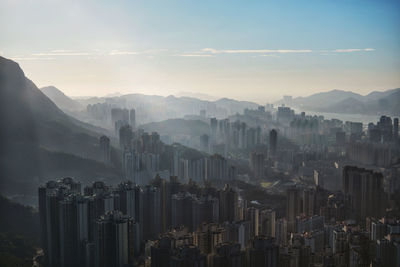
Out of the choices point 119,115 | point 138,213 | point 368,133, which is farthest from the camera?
point 119,115

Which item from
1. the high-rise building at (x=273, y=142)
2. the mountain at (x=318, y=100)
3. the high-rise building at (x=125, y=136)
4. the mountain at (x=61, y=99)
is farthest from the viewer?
the high-rise building at (x=273, y=142)

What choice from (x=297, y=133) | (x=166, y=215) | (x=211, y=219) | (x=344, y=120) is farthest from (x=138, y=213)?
(x=297, y=133)

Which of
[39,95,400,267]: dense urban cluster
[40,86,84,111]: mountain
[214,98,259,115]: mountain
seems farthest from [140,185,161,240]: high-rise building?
[214,98,259,115]: mountain

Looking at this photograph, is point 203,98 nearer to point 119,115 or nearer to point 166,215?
point 119,115

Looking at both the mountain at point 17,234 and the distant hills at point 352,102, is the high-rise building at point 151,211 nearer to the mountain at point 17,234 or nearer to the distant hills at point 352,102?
the mountain at point 17,234

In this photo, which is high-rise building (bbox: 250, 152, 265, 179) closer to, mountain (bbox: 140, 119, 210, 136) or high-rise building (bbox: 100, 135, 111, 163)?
high-rise building (bbox: 100, 135, 111, 163)

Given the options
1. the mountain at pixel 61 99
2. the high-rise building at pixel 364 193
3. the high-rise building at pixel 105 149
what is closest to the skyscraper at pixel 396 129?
the high-rise building at pixel 364 193

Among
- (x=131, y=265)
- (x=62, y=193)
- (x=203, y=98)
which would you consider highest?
(x=203, y=98)
